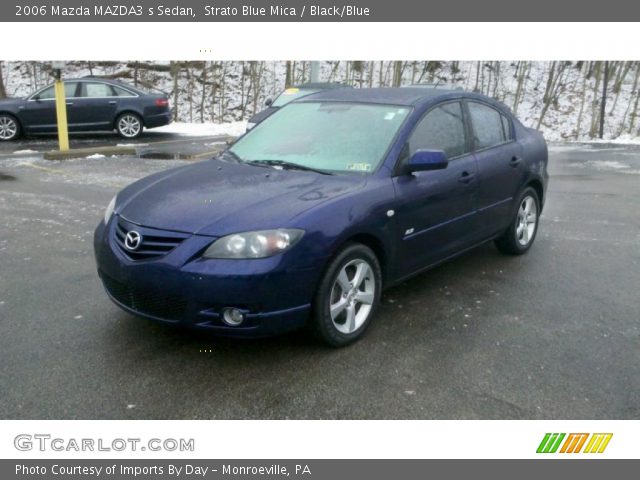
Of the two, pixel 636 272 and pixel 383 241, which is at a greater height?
pixel 383 241

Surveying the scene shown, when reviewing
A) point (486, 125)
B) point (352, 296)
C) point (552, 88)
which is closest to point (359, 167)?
point (352, 296)

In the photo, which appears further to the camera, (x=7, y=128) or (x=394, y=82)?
(x=394, y=82)

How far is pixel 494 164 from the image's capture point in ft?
17.3

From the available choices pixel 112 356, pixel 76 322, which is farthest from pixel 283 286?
pixel 76 322

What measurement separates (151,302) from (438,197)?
2227 millimetres

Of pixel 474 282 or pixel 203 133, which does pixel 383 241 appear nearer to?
pixel 474 282

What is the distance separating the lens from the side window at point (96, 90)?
1519 cm

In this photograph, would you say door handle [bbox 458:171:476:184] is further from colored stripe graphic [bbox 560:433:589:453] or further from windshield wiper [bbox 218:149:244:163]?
colored stripe graphic [bbox 560:433:589:453]

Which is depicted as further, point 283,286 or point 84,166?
point 84,166

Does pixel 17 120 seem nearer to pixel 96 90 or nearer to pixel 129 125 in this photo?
pixel 96 90

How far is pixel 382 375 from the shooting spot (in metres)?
3.58

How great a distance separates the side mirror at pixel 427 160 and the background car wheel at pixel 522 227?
1.86 meters

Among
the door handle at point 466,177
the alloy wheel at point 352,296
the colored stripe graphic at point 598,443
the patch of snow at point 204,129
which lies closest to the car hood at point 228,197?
the alloy wheel at point 352,296

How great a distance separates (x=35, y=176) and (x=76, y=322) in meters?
6.76
